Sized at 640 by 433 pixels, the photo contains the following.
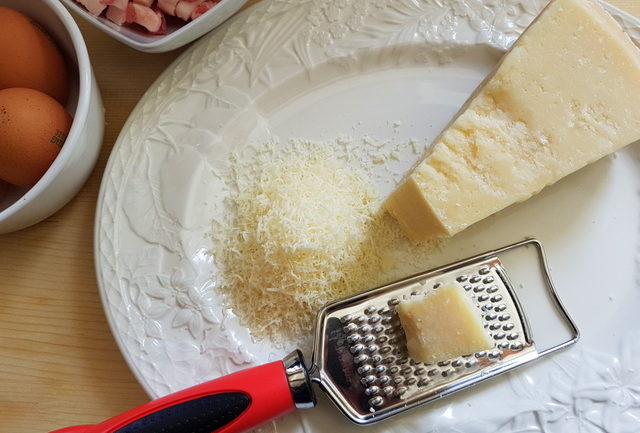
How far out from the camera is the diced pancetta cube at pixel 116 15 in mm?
877

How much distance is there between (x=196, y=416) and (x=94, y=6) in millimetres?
691

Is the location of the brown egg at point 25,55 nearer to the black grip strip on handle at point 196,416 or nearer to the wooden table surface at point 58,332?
the wooden table surface at point 58,332

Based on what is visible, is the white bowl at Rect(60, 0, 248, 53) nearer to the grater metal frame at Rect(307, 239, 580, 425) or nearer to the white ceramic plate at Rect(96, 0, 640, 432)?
the white ceramic plate at Rect(96, 0, 640, 432)

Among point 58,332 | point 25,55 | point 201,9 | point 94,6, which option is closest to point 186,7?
point 201,9

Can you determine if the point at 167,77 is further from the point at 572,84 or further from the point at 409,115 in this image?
the point at 572,84

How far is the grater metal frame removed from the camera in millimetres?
791

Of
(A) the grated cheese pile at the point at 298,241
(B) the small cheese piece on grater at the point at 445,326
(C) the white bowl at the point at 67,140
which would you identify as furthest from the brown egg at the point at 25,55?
(B) the small cheese piece on grater at the point at 445,326

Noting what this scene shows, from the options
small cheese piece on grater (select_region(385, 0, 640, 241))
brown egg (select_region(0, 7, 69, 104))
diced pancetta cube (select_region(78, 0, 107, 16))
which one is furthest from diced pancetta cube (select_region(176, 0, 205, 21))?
small cheese piece on grater (select_region(385, 0, 640, 241))

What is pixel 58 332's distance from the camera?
2.88ft

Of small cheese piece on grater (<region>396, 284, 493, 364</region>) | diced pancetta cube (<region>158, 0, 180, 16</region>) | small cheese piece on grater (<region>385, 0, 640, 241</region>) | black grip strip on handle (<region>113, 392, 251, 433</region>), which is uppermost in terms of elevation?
small cheese piece on grater (<region>385, 0, 640, 241</region>)

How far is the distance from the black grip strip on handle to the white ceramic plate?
0.36ft

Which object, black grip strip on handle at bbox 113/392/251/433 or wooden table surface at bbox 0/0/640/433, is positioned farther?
wooden table surface at bbox 0/0/640/433

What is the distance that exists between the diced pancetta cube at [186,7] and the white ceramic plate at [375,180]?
79 mm

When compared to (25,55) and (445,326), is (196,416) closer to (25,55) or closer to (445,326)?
(445,326)
